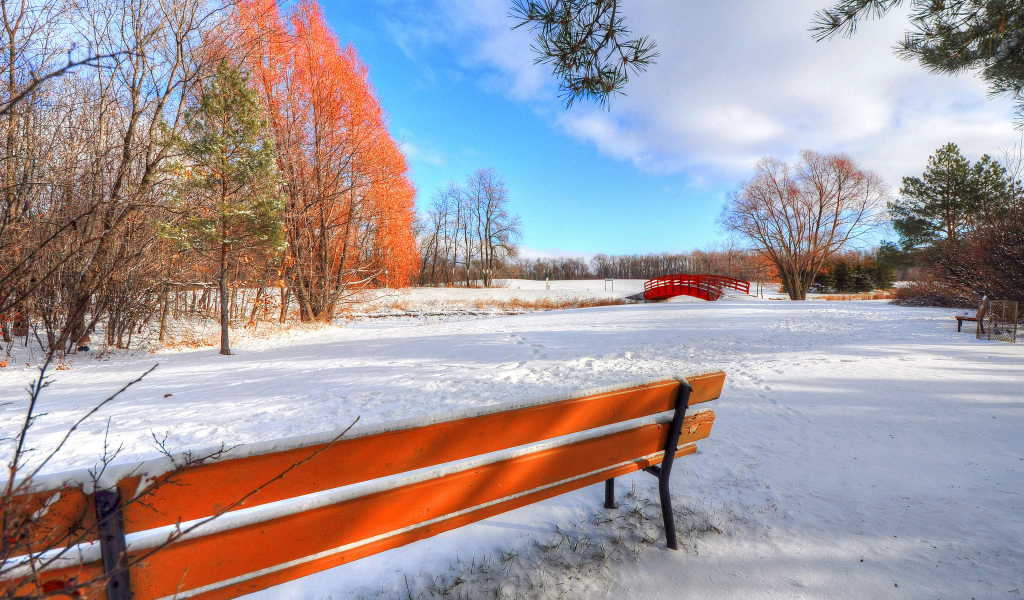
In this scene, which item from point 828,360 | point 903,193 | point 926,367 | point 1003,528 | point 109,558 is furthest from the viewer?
point 903,193

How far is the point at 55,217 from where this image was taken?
287 inches

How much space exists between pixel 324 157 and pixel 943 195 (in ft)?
93.5

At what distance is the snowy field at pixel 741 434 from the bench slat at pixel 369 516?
0.63 m

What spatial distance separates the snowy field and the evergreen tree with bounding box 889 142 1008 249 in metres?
16.4

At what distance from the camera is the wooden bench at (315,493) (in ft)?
3.69

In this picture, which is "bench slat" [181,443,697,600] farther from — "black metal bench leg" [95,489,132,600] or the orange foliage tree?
the orange foliage tree

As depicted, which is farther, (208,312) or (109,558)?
(208,312)

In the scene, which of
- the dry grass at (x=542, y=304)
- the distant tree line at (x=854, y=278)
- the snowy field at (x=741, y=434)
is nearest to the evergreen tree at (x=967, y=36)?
the snowy field at (x=741, y=434)

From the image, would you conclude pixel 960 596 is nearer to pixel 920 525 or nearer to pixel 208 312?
pixel 920 525

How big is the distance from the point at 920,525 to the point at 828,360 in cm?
484

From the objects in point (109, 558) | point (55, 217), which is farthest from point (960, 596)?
point (55, 217)

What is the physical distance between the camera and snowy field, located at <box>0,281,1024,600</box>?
2119mm

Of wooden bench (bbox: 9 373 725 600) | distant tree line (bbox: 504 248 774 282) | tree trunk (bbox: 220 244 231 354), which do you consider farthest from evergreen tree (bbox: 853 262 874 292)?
tree trunk (bbox: 220 244 231 354)

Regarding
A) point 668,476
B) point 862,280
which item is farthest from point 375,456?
point 862,280
